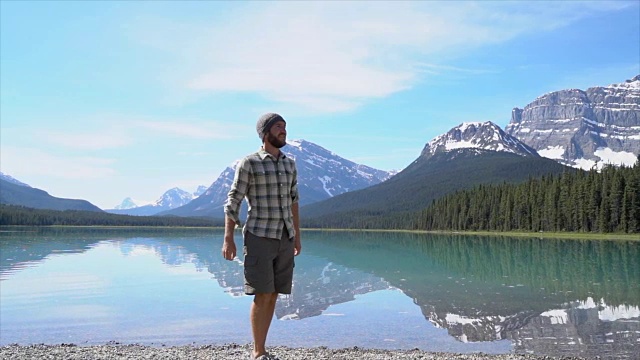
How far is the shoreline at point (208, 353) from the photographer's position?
9867 mm

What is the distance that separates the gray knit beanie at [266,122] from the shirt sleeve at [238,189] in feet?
1.74

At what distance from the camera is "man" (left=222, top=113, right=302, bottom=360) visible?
23.8 feet

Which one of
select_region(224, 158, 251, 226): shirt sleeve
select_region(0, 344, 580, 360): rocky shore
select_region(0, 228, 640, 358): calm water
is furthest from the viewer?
select_region(0, 228, 640, 358): calm water

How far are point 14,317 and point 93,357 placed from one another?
27.2 ft

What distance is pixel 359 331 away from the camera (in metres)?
14.1

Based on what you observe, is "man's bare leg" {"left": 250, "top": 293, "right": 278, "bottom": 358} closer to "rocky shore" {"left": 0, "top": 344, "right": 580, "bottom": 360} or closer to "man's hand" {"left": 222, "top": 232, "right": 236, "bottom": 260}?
"man's hand" {"left": 222, "top": 232, "right": 236, "bottom": 260}

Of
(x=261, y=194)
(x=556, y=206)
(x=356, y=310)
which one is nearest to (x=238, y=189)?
(x=261, y=194)

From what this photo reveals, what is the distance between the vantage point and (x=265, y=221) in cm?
733

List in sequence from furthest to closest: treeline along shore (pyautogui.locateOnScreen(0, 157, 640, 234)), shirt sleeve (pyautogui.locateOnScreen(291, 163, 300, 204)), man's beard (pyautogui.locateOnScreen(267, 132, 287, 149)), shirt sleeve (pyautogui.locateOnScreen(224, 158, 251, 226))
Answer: treeline along shore (pyautogui.locateOnScreen(0, 157, 640, 234)) < shirt sleeve (pyautogui.locateOnScreen(291, 163, 300, 204)) < man's beard (pyautogui.locateOnScreen(267, 132, 287, 149)) < shirt sleeve (pyautogui.locateOnScreen(224, 158, 251, 226))

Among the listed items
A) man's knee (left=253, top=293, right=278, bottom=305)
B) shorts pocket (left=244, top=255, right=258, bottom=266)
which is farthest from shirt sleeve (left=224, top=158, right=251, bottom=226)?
man's knee (left=253, top=293, right=278, bottom=305)

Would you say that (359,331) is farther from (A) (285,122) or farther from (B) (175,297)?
(B) (175,297)

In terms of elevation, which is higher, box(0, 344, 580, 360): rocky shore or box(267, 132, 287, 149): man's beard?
box(267, 132, 287, 149): man's beard

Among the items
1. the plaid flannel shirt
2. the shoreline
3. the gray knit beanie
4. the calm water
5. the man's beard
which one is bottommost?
the calm water

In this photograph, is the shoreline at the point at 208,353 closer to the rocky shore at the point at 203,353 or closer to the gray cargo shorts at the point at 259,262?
the rocky shore at the point at 203,353
